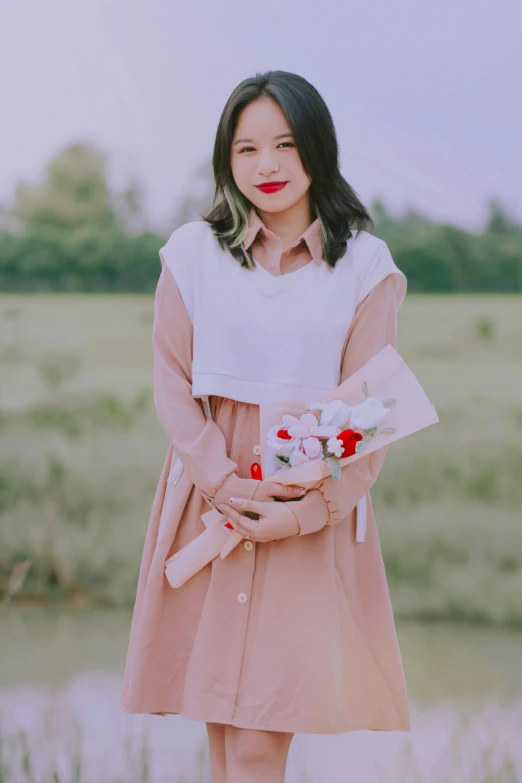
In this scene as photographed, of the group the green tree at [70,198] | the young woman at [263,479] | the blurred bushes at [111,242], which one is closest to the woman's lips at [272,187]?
the young woman at [263,479]

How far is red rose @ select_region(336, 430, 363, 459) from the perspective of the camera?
1753mm

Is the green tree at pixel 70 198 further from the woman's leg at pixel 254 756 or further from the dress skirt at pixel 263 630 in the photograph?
the woman's leg at pixel 254 756

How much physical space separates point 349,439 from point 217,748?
62 centimetres

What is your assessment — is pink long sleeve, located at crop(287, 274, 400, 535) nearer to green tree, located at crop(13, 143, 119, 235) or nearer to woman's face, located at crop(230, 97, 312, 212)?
woman's face, located at crop(230, 97, 312, 212)

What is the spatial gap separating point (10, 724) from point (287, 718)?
1429 mm

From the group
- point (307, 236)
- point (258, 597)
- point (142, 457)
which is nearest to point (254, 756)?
point (258, 597)

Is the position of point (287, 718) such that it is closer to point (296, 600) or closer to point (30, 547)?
point (296, 600)

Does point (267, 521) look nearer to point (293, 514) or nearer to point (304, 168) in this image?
point (293, 514)

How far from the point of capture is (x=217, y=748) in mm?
1955

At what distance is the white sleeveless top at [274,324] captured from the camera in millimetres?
1872

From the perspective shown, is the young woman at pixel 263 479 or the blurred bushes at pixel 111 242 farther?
the blurred bushes at pixel 111 242

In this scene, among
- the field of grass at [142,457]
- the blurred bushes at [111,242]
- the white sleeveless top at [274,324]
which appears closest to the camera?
the white sleeveless top at [274,324]

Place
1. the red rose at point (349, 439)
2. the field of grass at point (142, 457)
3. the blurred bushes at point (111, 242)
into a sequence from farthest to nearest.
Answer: the blurred bushes at point (111, 242) < the field of grass at point (142, 457) < the red rose at point (349, 439)

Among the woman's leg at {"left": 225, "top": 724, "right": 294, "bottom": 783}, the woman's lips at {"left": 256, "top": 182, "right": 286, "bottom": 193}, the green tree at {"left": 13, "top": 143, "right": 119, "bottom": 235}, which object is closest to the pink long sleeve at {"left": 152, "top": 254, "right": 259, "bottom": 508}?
the woman's lips at {"left": 256, "top": 182, "right": 286, "bottom": 193}
